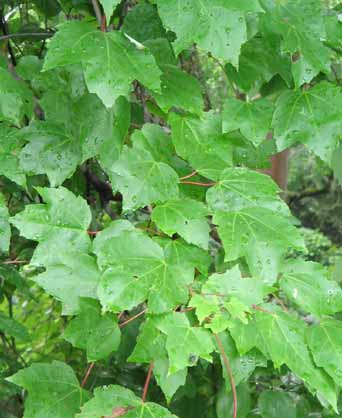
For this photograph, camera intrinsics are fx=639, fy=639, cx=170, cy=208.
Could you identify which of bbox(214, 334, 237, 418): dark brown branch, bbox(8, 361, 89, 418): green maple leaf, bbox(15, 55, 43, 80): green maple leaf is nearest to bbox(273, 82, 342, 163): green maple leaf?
bbox(214, 334, 237, 418): dark brown branch

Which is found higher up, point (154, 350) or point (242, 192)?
point (242, 192)

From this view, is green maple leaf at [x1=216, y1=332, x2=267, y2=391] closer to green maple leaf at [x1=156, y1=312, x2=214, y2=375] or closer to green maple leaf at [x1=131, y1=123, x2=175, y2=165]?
green maple leaf at [x1=156, y1=312, x2=214, y2=375]

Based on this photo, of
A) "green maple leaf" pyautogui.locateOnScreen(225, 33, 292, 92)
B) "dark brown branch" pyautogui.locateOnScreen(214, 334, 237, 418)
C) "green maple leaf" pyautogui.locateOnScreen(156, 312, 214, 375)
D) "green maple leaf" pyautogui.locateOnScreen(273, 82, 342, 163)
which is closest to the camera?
"green maple leaf" pyautogui.locateOnScreen(156, 312, 214, 375)

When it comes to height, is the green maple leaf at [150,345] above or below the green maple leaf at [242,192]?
below

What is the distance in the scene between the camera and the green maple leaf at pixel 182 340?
93cm

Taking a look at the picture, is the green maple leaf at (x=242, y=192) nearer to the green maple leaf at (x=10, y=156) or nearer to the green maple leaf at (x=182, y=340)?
the green maple leaf at (x=182, y=340)

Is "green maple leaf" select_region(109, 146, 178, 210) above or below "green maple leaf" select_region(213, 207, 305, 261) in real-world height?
above

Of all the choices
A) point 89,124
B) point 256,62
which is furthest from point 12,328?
point 256,62

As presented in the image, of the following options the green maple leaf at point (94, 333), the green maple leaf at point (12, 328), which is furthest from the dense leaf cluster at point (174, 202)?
the green maple leaf at point (12, 328)

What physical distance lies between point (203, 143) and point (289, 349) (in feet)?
1.26

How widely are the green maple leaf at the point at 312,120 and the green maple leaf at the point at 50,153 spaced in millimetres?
372

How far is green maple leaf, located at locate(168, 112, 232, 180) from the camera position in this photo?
111 cm

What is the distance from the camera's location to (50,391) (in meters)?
1.13

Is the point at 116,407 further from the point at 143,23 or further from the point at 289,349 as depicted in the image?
the point at 143,23
